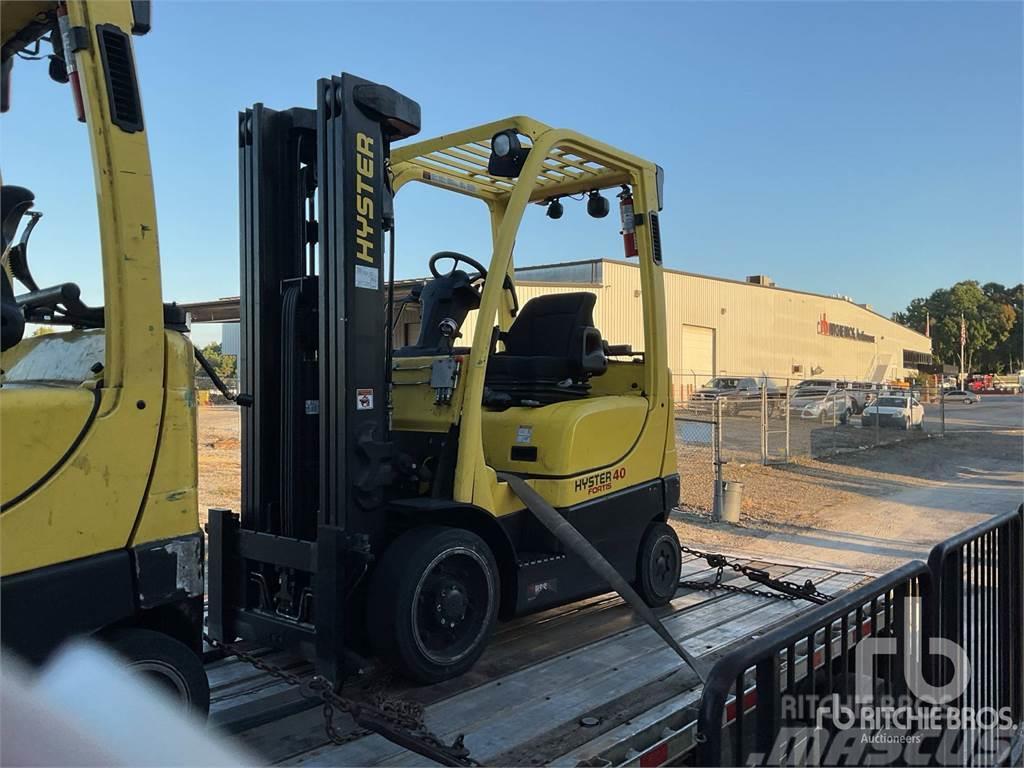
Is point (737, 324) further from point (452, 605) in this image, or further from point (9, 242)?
point (9, 242)

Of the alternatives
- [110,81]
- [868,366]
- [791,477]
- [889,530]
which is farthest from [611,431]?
[868,366]

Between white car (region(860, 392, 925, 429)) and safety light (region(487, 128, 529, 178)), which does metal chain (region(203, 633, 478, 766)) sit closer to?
safety light (region(487, 128, 529, 178))

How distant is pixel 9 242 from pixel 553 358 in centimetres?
321

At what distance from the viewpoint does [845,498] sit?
1448 cm

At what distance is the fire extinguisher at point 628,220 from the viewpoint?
219 inches

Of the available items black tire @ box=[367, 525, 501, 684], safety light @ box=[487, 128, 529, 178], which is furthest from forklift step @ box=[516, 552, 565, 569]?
safety light @ box=[487, 128, 529, 178]

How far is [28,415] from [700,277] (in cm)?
4220

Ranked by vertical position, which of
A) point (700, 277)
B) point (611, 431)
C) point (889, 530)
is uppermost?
point (700, 277)

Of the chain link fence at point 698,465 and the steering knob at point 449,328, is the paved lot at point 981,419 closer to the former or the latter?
the chain link fence at point 698,465

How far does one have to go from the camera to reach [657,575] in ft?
17.8

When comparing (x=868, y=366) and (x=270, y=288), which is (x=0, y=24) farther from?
(x=868, y=366)

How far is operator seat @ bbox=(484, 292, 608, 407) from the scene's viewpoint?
5.22m

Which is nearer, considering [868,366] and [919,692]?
[919,692]

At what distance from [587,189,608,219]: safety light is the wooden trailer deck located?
2.69 metres
